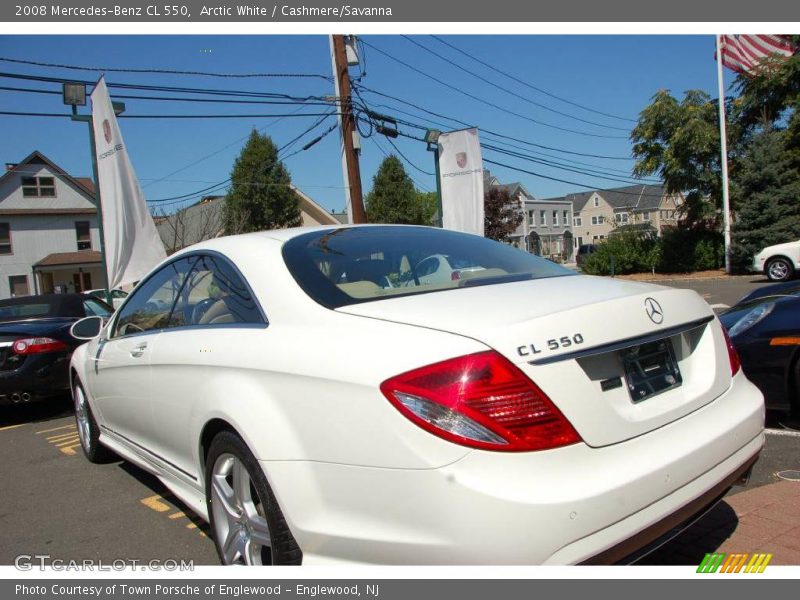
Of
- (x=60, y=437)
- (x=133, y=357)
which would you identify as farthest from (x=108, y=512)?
(x=60, y=437)

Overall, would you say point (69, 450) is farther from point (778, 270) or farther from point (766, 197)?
point (766, 197)

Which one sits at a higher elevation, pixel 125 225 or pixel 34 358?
pixel 125 225

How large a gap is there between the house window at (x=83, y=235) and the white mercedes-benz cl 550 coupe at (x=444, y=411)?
39.8m

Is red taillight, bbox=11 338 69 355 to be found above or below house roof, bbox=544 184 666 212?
below

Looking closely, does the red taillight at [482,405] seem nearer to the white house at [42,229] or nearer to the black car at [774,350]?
the black car at [774,350]

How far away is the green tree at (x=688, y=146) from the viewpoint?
2656 centimetres

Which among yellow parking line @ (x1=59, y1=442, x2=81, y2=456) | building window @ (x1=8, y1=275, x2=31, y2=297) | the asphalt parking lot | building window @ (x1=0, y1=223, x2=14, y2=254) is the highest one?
building window @ (x1=0, y1=223, x2=14, y2=254)

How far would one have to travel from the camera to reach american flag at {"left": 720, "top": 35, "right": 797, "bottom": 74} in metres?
22.5

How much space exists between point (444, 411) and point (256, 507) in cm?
109

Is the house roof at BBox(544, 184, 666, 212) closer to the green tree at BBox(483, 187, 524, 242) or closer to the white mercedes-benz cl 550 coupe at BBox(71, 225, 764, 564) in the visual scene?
the green tree at BBox(483, 187, 524, 242)

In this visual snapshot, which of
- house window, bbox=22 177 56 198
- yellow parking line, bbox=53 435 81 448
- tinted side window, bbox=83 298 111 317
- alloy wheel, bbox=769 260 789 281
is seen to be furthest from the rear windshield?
house window, bbox=22 177 56 198

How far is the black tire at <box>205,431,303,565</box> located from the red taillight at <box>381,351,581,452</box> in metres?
0.73

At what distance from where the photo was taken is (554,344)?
1.98 m
